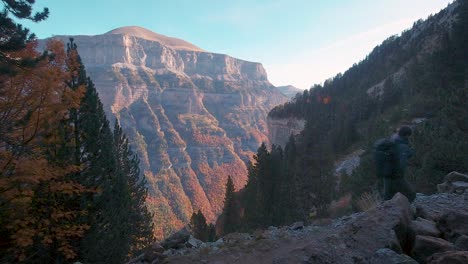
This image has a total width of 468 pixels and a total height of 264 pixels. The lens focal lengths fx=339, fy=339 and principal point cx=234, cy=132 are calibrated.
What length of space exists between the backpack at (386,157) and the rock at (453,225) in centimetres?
202

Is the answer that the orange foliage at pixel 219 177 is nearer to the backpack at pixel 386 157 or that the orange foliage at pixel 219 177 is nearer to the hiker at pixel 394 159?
the hiker at pixel 394 159

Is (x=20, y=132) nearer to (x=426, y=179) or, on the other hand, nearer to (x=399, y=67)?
(x=426, y=179)

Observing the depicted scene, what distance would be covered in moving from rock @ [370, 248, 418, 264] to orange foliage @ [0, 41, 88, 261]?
8145 millimetres

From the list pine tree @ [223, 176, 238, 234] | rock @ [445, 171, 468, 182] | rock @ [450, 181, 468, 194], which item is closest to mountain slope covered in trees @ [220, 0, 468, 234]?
pine tree @ [223, 176, 238, 234]

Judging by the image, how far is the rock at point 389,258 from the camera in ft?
18.3

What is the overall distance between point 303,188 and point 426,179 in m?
21.3

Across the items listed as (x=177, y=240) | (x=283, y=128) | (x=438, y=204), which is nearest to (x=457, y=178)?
(x=438, y=204)

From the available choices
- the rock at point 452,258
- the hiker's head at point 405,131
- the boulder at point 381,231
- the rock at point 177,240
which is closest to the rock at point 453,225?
the boulder at point 381,231

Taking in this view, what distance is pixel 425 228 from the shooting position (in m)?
6.96

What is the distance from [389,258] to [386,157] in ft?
12.4

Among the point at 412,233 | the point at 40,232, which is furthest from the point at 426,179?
the point at 40,232

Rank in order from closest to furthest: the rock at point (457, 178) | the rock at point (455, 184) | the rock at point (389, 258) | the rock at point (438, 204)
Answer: the rock at point (389, 258) < the rock at point (438, 204) < the rock at point (455, 184) < the rock at point (457, 178)

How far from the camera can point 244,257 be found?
793 centimetres

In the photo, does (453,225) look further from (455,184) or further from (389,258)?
(455,184)
